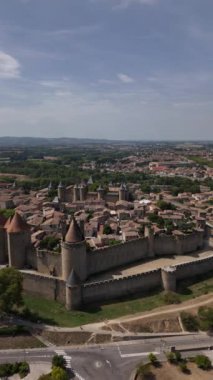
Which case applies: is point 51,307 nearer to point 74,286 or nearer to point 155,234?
point 74,286

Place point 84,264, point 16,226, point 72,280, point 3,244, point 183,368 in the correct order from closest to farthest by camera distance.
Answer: point 183,368 < point 72,280 < point 84,264 < point 16,226 < point 3,244

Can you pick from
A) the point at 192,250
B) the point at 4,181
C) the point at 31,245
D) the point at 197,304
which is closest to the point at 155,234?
the point at 192,250

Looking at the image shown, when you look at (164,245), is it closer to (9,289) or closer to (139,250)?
(139,250)

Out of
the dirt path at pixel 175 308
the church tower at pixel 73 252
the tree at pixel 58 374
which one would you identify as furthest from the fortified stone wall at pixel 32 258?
the tree at pixel 58 374

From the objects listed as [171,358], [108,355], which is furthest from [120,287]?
[171,358]

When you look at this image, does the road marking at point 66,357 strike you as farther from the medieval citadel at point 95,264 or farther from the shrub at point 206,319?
the shrub at point 206,319

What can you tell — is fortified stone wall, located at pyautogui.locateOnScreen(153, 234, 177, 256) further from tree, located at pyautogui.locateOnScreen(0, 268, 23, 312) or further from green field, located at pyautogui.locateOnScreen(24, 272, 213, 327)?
tree, located at pyautogui.locateOnScreen(0, 268, 23, 312)
